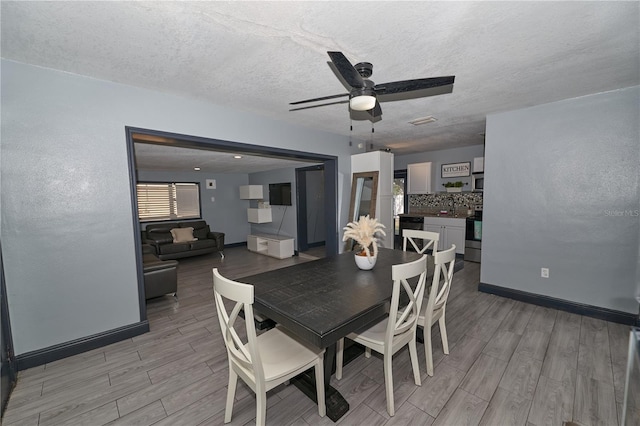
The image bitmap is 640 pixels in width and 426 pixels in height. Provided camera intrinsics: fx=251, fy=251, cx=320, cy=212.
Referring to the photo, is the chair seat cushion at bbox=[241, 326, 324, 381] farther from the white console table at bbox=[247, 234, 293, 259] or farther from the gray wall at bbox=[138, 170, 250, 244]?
the gray wall at bbox=[138, 170, 250, 244]

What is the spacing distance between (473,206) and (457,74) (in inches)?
171

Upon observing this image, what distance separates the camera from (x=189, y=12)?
1452mm

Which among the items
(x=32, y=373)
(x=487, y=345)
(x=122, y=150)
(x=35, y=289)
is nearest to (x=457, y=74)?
(x=487, y=345)

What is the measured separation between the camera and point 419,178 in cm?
621

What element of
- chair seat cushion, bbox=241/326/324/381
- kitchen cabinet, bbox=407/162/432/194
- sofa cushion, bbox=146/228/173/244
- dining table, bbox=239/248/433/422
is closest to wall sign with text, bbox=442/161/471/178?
kitchen cabinet, bbox=407/162/432/194

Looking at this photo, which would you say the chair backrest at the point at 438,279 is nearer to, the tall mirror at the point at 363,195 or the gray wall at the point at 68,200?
the tall mirror at the point at 363,195

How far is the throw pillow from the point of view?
19.7ft

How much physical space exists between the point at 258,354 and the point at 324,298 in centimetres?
54

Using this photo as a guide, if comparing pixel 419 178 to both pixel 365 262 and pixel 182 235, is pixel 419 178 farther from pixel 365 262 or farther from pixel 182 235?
pixel 182 235

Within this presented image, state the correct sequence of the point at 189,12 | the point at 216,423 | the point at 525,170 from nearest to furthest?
the point at 189,12
the point at 216,423
the point at 525,170

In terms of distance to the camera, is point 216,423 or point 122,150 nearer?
point 216,423

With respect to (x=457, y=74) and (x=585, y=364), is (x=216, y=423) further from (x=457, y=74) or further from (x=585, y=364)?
(x=457, y=74)

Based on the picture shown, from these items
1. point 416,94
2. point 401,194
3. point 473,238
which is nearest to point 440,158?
point 401,194

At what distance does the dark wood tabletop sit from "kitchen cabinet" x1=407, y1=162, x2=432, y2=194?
427 cm
